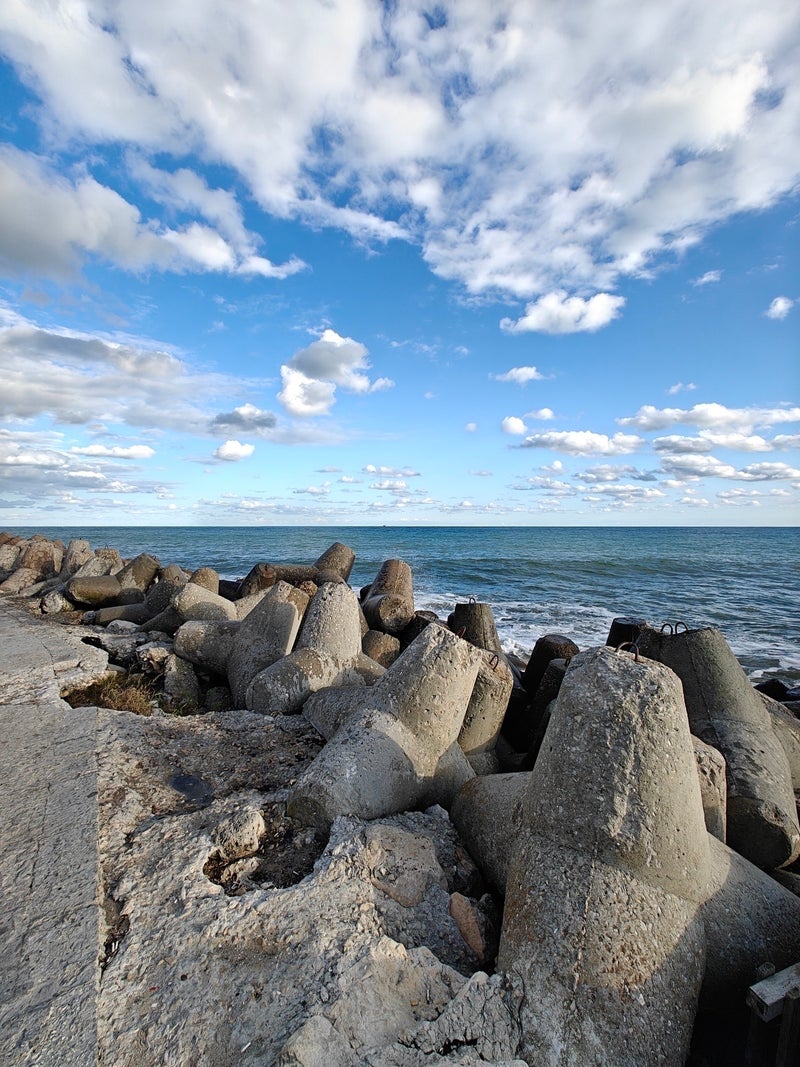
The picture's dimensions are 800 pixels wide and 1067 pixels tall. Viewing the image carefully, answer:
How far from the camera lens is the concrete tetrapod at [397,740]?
10.6 ft

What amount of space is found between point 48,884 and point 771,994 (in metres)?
3.03

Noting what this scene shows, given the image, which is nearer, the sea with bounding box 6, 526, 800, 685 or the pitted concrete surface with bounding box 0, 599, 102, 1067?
the pitted concrete surface with bounding box 0, 599, 102, 1067

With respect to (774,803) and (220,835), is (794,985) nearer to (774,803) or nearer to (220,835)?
(774,803)

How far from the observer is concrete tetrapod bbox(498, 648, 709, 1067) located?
6.79ft

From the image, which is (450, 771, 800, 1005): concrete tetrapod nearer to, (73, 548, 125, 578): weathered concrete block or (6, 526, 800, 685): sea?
(6, 526, 800, 685): sea

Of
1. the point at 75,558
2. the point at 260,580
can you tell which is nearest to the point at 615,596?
the point at 260,580

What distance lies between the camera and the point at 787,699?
8352 mm

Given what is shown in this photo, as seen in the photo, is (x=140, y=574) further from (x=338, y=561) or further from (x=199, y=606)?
(x=199, y=606)

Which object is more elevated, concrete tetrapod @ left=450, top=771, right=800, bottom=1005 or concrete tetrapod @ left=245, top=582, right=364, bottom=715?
concrete tetrapod @ left=245, top=582, right=364, bottom=715

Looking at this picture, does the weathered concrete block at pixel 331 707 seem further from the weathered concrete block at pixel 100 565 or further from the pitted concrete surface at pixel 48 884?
the weathered concrete block at pixel 100 565

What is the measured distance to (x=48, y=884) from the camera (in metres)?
2.60

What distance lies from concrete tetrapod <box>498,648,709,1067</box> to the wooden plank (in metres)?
0.27

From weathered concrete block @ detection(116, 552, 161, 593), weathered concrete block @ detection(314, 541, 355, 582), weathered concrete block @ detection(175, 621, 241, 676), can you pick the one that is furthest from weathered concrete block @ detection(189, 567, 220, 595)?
weathered concrete block @ detection(175, 621, 241, 676)

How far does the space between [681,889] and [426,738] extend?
1.63 m
